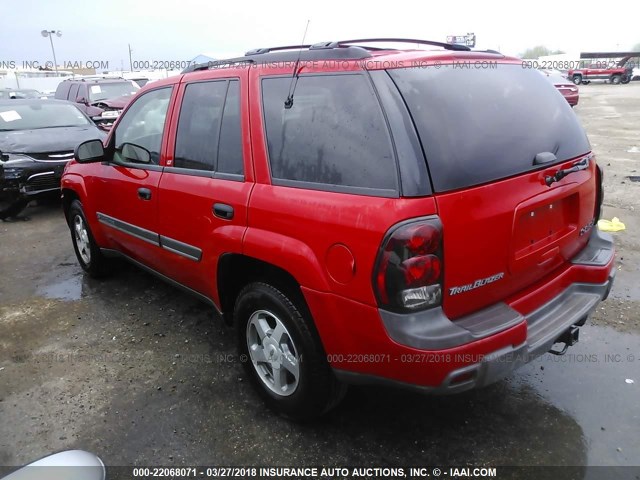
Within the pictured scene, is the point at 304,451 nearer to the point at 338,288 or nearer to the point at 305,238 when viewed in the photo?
the point at 338,288

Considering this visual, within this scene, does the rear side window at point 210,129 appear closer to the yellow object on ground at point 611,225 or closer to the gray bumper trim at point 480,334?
the gray bumper trim at point 480,334

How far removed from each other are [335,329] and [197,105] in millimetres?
1778

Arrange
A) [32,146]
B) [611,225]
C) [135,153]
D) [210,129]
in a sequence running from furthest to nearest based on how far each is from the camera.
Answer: [32,146]
[611,225]
[135,153]
[210,129]

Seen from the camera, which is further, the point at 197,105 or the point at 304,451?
the point at 197,105

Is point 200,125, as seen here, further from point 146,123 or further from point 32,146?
point 32,146

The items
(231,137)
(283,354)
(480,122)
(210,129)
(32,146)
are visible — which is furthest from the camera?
(32,146)

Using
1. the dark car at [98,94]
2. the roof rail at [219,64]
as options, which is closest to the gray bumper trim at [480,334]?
the roof rail at [219,64]

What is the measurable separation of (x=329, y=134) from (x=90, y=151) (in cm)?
244

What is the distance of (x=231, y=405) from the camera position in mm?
2904

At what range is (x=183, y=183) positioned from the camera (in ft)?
10.2

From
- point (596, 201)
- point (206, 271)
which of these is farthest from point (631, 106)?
point (206, 271)

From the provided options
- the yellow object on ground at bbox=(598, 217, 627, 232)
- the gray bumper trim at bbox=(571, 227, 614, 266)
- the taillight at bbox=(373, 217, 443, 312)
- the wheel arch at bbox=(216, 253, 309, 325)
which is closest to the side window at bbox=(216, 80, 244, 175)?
the wheel arch at bbox=(216, 253, 309, 325)

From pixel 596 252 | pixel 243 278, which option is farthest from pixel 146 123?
pixel 596 252

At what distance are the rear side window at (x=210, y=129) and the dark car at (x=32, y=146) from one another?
16.2 feet
